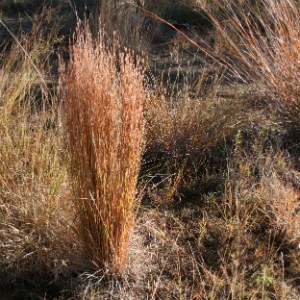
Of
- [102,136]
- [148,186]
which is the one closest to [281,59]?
[148,186]

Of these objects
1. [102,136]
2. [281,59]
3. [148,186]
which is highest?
[281,59]

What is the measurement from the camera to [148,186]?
353 cm

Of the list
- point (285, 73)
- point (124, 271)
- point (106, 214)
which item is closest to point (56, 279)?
point (124, 271)

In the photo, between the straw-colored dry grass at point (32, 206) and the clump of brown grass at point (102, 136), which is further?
the straw-colored dry grass at point (32, 206)

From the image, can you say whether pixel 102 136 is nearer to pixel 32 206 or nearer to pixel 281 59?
pixel 32 206

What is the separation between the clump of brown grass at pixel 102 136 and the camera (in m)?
2.28

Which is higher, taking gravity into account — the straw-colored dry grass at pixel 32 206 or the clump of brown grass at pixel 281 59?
the clump of brown grass at pixel 281 59

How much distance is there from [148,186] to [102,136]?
4.17 ft

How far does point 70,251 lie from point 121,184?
56cm

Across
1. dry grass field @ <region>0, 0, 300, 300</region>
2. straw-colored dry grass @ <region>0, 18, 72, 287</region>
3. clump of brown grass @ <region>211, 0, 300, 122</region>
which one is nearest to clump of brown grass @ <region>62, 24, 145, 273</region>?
dry grass field @ <region>0, 0, 300, 300</region>

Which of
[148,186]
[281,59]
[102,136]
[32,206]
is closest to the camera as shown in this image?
[102,136]

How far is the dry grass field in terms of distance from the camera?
2359 millimetres

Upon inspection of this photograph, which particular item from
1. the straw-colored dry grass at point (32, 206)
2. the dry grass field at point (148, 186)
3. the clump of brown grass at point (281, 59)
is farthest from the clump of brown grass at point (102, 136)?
the clump of brown grass at point (281, 59)

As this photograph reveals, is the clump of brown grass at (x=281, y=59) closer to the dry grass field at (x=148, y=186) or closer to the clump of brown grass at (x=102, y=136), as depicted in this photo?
the dry grass field at (x=148, y=186)
